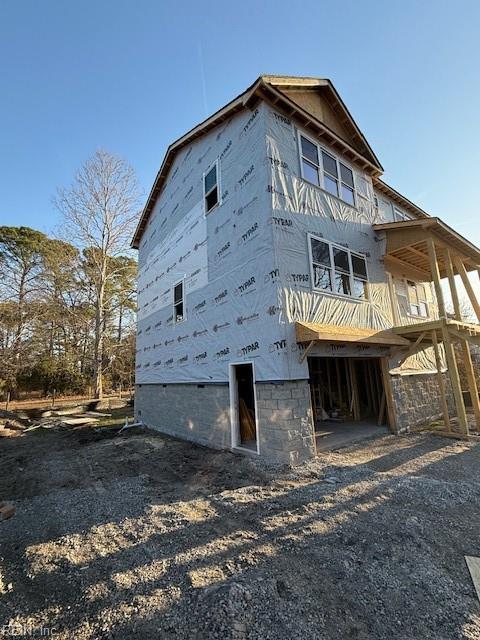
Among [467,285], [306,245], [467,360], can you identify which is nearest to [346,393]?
[467,360]

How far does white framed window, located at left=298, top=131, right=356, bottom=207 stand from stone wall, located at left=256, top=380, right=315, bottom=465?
590 cm

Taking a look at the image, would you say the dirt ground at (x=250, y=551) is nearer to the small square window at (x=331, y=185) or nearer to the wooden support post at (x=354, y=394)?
the wooden support post at (x=354, y=394)

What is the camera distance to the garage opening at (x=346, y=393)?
10.7 meters

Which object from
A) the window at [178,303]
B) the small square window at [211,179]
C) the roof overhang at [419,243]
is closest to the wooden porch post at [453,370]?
the roof overhang at [419,243]

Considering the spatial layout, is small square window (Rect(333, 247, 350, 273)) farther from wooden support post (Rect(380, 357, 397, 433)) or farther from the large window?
wooden support post (Rect(380, 357, 397, 433))

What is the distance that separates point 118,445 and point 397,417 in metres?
8.93

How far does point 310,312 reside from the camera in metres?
7.20

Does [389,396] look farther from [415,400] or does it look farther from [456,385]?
[456,385]

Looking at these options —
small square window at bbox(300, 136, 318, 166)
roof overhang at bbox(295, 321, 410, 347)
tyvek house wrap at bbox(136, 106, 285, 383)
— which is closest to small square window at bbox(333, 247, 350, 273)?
roof overhang at bbox(295, 321, 410, 347)

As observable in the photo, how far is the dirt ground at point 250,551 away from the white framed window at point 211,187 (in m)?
7.87

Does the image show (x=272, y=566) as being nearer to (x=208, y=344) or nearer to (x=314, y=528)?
(x=314, y=528)

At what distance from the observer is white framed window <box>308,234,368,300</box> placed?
306 inches

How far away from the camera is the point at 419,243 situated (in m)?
9.34

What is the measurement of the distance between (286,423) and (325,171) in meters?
7.57
